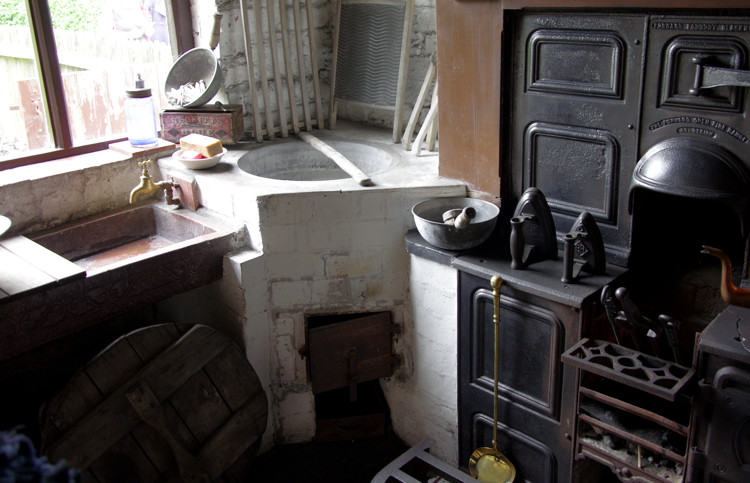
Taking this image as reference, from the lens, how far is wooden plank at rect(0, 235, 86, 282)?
8.71 ft

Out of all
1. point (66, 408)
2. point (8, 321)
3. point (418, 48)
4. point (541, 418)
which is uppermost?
point (418, 48)

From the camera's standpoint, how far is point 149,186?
10.9 feet

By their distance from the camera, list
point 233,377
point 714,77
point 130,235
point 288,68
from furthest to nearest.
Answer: point 288,68
point 130,235
point 233,377
point 714,77

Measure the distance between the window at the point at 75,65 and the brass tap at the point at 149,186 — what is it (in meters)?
0.49

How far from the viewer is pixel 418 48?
12.9 feet

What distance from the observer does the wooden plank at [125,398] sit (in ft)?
8.68

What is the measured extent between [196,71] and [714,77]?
263 centimetres

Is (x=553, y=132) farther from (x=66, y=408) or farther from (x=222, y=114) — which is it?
(x=66, y=408)

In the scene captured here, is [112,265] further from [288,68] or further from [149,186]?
[288,68]

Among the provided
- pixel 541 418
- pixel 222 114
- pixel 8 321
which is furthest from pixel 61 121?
pixel 541 418

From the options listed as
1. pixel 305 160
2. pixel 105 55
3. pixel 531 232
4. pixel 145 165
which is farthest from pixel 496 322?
pixel 105 55

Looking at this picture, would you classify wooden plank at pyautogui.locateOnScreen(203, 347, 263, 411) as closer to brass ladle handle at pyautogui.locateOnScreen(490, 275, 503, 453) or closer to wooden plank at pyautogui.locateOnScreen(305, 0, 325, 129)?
brass ladle handle at pyautogui.locateOnScreen(490, 275, 503, 453)

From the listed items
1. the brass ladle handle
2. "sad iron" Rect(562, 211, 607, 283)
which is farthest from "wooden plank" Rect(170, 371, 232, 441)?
"sad iron" Rect(562, 211, 607, 283)

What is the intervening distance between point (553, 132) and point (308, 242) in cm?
117
